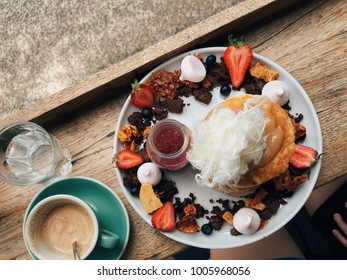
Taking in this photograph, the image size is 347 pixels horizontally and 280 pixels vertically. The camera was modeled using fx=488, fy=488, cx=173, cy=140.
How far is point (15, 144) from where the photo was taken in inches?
50.9

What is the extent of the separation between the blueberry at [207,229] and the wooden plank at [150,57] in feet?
1.39

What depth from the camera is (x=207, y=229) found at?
1223 mm

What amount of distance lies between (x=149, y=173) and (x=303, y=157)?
14.9 inches

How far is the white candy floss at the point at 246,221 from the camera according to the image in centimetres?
118

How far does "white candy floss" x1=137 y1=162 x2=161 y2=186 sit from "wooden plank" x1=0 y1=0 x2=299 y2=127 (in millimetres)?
232

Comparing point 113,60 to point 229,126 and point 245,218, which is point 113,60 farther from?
point 245,218

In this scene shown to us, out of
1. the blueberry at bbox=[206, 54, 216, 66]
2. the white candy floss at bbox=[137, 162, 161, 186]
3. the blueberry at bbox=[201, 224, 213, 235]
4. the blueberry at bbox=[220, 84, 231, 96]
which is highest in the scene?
the blueberry at bbox=[206, 54, 216, 66]

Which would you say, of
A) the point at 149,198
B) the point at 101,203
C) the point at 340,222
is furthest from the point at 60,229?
the point at 340,222

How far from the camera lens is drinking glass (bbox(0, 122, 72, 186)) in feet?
4.14

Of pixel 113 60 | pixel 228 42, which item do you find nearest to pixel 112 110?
pixel 113 60

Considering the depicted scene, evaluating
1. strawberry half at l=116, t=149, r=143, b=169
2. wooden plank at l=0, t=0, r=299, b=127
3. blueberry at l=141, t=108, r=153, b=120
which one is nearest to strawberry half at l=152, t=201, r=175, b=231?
strawberry half at l=116, t=149, r=143, b=169

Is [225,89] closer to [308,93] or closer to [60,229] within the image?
[308,93]

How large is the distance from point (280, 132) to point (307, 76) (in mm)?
211

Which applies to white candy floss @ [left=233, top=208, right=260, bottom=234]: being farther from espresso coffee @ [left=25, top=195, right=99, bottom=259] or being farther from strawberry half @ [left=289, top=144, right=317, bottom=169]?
espresso coffee @ [left=25, top=195, right=99, bottom=259]
